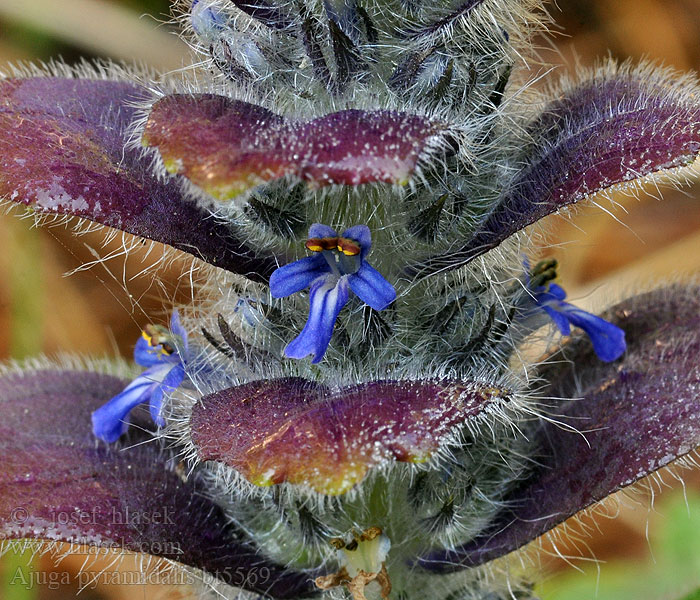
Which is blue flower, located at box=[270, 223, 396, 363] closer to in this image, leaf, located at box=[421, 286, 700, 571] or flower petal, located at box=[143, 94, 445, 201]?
Answer: flower petal, located at box=[143, 94, 445, 201]

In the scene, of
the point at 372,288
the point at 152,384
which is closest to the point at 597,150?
the point at 372,288

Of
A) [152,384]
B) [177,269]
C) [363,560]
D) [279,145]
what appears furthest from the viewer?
[177,269]

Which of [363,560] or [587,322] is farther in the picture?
[587,322]

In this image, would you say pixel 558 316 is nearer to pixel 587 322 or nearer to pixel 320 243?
pixel 587 322

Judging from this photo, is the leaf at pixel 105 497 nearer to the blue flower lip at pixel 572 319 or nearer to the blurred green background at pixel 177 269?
the blue flower lip at pixel 572 319

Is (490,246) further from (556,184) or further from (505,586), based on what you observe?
(505,586)

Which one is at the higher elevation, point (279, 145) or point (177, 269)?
point (279, 145)

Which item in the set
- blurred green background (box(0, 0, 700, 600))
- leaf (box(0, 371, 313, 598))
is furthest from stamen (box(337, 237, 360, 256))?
blurred green background (box(0, 0, 700, 600))

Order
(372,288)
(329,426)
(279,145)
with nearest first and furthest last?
(279,145)
(329,426)
(372,288)
